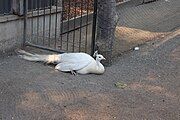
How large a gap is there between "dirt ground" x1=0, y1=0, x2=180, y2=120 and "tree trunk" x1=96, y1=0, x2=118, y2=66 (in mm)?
260

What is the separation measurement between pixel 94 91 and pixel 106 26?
52.9 inches

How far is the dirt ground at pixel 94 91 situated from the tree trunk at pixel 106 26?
260 millimetres

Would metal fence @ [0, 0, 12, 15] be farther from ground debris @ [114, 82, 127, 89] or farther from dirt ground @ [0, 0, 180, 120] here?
ground debris @ [114, 82, 127, 89]

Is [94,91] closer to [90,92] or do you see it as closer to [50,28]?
[90,92]

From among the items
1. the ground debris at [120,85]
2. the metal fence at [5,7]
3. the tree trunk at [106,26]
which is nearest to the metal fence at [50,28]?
the metal fence at [5,7]

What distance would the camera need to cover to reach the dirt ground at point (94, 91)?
4.59 meters

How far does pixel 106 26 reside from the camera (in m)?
6.25

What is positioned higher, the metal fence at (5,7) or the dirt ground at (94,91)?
the metal fence at (5,7)

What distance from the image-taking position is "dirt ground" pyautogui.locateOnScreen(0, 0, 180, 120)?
4.59 meters

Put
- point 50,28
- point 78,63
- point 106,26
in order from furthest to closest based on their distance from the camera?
point 50,28
point 106,26
point 78,63

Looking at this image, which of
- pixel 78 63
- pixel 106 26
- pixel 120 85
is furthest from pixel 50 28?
pixel 120 85

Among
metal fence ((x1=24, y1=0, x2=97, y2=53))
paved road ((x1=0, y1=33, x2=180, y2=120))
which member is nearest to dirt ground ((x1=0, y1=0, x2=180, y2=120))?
paved road ((x1=0, y1=33, x2=180, y2=120))

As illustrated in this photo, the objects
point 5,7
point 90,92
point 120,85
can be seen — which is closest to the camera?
point 90,92

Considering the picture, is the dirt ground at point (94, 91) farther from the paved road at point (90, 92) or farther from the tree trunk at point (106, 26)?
the tree trunk at point (106, 26)
